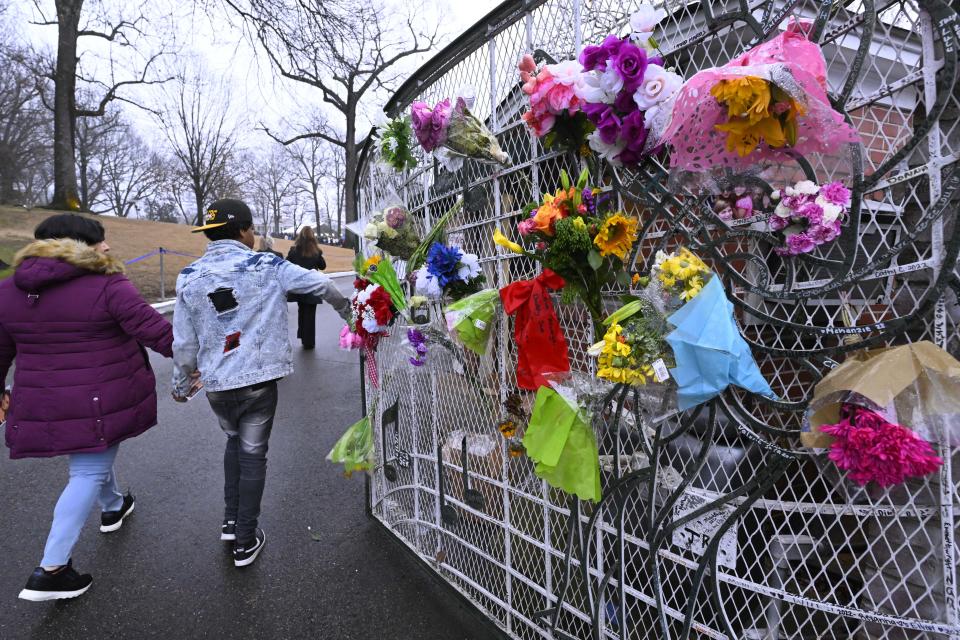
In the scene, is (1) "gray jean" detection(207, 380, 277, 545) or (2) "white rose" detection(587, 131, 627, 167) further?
(1) "gray jean" detection(207, 380, 277, 545)

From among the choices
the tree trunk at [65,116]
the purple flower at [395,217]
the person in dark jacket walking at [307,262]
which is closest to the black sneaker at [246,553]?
the purple flower at [395,217]

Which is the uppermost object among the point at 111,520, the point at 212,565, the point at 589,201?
the point at 589,201

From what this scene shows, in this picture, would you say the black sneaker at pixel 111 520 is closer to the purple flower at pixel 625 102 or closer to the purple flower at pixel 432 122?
the purple flower at pixel 432 122

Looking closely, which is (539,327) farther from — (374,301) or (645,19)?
(374,301)

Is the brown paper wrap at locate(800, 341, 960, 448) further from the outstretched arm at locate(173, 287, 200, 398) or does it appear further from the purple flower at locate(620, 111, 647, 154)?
the outstretched arm at locate(173, 287, 200, 398)

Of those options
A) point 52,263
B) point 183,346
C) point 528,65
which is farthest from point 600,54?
point 52,263

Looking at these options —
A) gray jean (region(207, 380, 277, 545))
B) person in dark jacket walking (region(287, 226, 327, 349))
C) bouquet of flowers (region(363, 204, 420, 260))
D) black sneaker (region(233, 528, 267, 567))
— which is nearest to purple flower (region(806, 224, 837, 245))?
bouquet of flowers (region(363, 204, 420, 260))

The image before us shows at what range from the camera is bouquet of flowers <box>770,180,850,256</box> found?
1.10 metres

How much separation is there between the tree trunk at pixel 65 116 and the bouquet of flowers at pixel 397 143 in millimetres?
18448

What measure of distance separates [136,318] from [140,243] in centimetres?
1962

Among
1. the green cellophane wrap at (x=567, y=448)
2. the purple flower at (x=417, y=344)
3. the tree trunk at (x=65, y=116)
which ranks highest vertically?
the tree trunk at (x=65, y=116)

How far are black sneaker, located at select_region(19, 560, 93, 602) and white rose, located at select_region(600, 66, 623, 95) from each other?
325 cm

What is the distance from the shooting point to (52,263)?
8.19 ft

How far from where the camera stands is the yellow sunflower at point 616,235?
4.47ft
